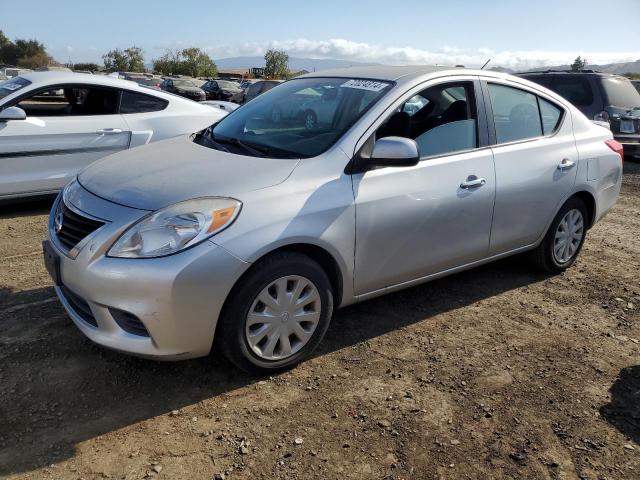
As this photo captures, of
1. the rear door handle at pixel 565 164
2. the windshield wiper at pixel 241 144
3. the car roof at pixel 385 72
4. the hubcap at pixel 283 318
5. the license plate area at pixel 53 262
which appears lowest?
the hubcap at pixel 283 318

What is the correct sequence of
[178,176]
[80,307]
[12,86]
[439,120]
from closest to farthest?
[80,307] → [178,176] → [439,120] → [12,86]

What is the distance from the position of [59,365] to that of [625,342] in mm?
3539

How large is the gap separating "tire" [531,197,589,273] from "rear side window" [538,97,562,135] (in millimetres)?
603

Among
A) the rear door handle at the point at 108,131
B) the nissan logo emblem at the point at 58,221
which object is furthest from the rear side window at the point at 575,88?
the nissan logo emblem at the point at 58,221

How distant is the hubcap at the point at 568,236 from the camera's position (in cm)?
453

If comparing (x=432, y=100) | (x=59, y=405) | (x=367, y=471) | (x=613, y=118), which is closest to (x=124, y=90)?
(x=432, y=100)

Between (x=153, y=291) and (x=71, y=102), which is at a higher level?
(x=71, y=102)

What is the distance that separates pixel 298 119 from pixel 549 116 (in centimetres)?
210

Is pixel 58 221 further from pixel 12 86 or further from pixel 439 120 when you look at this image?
pixel 12 86

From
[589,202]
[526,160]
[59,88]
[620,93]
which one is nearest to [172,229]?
[526,160]

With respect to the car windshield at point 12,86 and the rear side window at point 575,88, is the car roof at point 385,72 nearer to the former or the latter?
the car windshield at point 12,86

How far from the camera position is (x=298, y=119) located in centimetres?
364

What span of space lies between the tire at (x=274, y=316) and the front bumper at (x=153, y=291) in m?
0.08

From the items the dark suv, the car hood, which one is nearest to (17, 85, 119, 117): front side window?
the car hood
